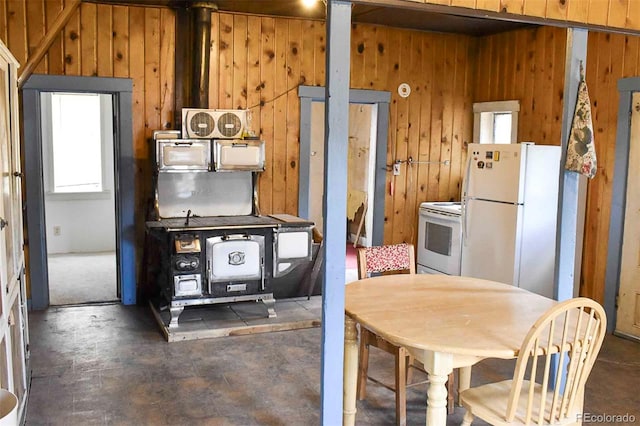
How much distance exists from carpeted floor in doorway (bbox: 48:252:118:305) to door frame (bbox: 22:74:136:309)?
343 mm

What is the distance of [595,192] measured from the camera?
4.66m

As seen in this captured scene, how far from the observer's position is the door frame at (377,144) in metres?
5.41

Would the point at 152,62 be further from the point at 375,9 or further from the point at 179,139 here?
the point at 375,9

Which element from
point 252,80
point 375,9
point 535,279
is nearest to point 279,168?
point 252,80

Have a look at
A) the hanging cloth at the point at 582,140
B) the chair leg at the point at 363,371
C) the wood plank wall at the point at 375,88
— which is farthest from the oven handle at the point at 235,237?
the hanging cloth at the point at 582,140

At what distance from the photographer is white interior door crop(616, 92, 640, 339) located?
434 centimetres

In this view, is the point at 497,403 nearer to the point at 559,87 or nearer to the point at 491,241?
the point at 491,241

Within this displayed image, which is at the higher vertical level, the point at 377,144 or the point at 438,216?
the point at 377,144

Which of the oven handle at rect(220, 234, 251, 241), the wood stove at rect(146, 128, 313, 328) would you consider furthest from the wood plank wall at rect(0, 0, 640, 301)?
the oven handle at rect(220, 234, 251, 241)

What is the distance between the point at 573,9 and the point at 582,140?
0.60 metres

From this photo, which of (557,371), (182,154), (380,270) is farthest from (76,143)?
(557,371)

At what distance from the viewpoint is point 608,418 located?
10.3ft

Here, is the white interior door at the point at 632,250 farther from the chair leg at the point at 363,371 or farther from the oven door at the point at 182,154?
the oven door at the point at 182,154

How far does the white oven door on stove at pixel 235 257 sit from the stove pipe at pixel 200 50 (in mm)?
1134
